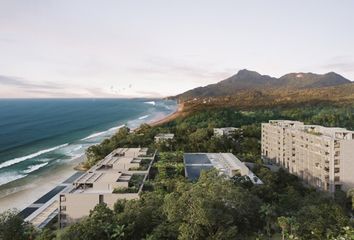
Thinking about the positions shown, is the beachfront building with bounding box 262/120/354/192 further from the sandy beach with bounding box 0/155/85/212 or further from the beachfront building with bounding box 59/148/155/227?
the sandy beach with bounding box 0/155/85/212

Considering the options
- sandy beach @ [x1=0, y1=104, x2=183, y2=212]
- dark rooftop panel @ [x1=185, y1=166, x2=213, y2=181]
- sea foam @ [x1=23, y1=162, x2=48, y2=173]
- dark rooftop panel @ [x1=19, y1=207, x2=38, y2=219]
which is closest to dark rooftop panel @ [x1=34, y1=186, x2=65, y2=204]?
sandy beach @ [x1=0, y1=104, x2=183, y2=212]

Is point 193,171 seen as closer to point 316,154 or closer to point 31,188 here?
point 316,154

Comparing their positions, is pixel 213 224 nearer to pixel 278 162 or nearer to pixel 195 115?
pixel 278 162

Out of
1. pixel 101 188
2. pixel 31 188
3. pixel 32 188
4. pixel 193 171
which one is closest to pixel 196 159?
pixel 193 171

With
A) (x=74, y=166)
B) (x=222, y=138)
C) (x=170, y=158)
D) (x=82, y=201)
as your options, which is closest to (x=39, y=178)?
(x=74, y=166)

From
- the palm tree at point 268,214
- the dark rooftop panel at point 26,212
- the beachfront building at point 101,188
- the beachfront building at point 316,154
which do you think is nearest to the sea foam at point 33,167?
the dark rooftop panel at point 26,212

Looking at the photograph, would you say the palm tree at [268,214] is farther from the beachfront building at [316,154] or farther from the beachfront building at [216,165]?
the beachfront building at [316,154]
